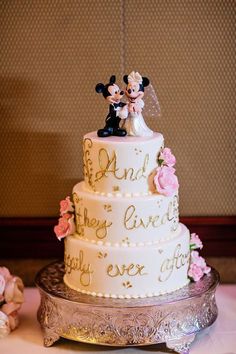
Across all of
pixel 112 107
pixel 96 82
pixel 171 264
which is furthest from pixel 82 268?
pixel 96 82

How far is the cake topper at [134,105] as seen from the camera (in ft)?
5.71

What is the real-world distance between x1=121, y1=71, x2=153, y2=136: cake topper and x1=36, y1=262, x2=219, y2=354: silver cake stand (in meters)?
0.46

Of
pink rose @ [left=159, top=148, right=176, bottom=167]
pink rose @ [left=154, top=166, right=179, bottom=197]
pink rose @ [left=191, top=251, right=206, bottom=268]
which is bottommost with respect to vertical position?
pink rose @ [left=191, top=251, right=206, bottom=268]

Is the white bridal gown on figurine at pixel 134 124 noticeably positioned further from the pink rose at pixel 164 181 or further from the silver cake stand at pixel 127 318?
the silver cake stand at pixel 127 318

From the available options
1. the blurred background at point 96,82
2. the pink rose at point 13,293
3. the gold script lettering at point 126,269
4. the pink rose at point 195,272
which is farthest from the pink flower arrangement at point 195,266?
the pink rose at point 13,293

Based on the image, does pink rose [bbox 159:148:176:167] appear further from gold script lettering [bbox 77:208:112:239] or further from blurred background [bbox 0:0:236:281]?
blurred background [bbox 0:0:236:281]

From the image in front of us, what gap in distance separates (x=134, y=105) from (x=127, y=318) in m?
0.57

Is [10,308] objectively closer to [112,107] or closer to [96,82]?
[112,107]

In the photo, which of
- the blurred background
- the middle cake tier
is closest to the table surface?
the middle cake tier

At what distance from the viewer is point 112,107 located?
5.82 ft

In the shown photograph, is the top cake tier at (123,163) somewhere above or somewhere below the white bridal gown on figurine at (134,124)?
below

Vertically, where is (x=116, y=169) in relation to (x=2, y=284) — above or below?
above

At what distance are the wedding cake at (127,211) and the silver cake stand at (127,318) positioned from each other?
0.17 feet

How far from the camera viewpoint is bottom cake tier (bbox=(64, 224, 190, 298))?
170 centimetres
